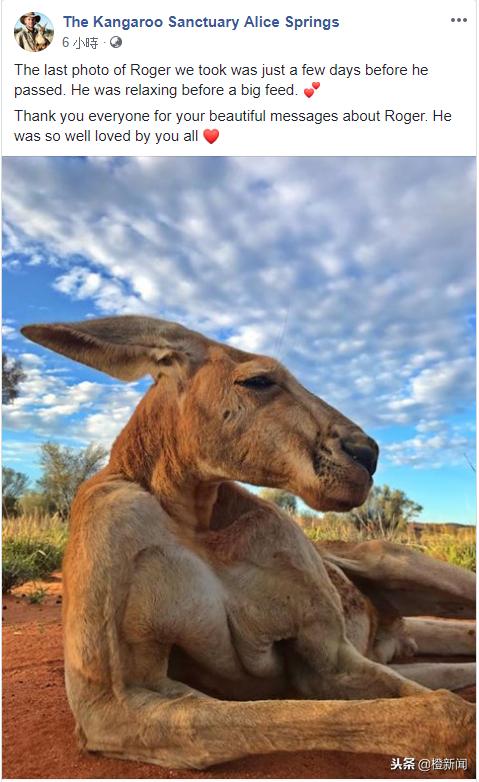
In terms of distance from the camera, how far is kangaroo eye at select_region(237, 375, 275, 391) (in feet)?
13.4

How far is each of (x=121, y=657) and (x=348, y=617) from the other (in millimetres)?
2084

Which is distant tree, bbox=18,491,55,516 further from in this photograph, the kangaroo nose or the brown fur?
the kangaroo nose

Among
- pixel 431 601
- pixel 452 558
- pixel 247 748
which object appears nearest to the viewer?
pixel 247 748

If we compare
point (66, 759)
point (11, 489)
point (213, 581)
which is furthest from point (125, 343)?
point (11, 489)

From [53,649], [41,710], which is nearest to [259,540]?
[41,710]

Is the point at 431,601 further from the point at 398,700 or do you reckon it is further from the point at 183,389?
the point at 183,389

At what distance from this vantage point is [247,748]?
122 inches

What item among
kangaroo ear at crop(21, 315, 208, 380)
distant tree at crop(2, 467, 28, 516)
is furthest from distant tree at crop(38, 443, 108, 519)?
kangaroo ear at crop(21, 315, 208, 380)

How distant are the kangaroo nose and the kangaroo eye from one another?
61 cm
